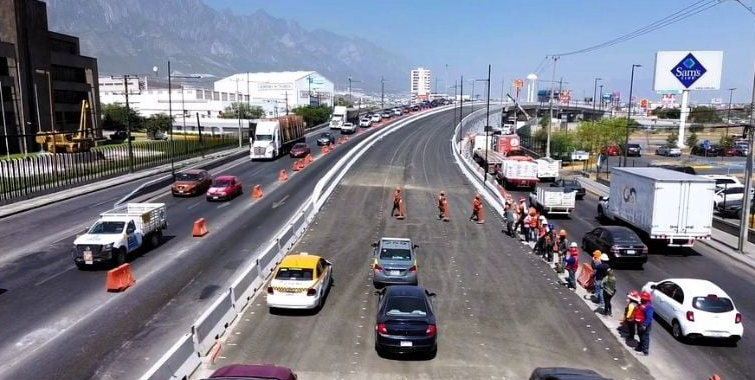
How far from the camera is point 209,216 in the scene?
34.1 m

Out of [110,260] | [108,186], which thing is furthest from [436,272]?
[108,186]

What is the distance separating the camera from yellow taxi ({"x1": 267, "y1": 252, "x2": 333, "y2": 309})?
17.6 m

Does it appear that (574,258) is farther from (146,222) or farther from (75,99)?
(75,99)

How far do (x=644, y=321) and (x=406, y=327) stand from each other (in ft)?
20.8

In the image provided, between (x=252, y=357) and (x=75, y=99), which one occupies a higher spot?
(x=75, y=99)

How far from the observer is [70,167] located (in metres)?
47.0

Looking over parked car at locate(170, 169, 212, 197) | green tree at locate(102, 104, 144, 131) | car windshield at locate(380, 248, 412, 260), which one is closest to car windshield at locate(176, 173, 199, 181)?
parked car at locate(170, 169, 212, 197)

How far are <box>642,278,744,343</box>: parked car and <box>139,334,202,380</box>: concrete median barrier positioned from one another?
13.4 metres

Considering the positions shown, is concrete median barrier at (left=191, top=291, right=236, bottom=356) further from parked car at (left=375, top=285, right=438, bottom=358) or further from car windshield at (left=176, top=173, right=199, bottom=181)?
car windshield at (left=176, top=173, right=199, bottom=181)

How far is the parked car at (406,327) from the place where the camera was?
47.8 feet

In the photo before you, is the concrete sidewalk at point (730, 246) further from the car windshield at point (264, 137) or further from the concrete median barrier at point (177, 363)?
the car windshield at point (264, 137)

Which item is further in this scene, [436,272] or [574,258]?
[436,272]

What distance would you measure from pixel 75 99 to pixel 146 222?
7753cm

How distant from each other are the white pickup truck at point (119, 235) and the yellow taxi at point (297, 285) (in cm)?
844
